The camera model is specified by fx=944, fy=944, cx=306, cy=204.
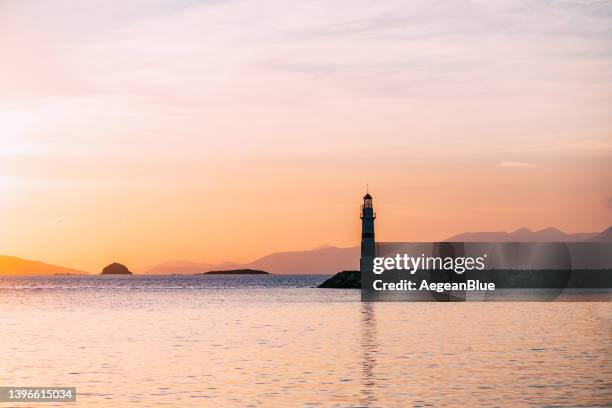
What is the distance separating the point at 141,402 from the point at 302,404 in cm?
554

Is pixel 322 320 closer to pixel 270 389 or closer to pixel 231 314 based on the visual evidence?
pixel 231 314

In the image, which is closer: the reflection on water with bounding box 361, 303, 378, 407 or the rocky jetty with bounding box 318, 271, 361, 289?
the reflection on water with bounding box 361, 303, 378, 407

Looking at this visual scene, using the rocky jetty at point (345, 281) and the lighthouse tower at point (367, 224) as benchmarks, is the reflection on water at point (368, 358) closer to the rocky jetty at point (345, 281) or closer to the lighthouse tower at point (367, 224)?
the lighthouse tower at point (367, 224)

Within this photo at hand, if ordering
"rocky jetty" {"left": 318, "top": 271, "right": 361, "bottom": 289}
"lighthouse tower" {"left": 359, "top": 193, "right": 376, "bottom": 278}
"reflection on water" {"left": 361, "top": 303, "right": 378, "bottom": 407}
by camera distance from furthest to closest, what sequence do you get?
"rocky jetty" {"left": 318, "top": 271, "right": 361, "bottom": 289}
"lighthouse tower" {"left": 359, "top": 193, "right": 376, "bottom": 278}
"reflection on water" {"left": 361, "top": 303, "right": 378, "bottom": 407}

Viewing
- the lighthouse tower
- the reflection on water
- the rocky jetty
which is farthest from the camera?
the rocky jetty

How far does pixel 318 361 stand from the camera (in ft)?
145

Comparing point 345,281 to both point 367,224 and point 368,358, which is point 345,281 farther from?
point 368,358

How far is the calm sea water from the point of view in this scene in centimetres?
3344

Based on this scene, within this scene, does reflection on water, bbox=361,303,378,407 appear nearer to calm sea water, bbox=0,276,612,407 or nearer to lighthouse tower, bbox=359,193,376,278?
calm sea water, bbox=0,276,612,407

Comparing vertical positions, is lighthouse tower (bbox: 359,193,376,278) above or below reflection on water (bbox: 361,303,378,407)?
above

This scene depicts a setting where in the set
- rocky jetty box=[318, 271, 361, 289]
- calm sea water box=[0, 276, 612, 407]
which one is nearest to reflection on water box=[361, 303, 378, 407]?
calm sea water box=[0, 276, 612, 407]

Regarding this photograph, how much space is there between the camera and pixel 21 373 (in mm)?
41125

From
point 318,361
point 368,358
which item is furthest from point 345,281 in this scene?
point 318,361

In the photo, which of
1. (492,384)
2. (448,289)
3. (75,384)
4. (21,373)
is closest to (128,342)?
(21,373)
